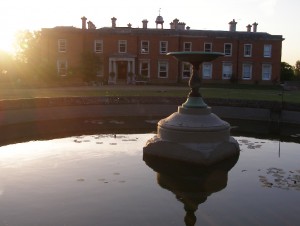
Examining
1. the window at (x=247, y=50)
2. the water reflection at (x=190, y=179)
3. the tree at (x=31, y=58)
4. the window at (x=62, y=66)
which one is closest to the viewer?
the water reflection at (x=190, y=179)

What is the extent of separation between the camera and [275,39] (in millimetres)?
45844

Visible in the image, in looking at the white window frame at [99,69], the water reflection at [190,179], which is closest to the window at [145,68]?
the white window frame at [99,69]

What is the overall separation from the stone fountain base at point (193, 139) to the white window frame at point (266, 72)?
1510 inches

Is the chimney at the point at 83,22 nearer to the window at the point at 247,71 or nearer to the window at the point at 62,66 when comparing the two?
the window at the point at 62,66

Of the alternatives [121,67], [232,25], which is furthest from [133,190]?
[232,25]

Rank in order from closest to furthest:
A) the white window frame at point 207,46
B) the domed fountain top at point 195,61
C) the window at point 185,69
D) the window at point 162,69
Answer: the domed fountain top at point 195,61 < the window at point 162,69 < the white window frame at point 207,46 < the window at point 185,69

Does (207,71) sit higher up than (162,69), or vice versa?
(162,69)

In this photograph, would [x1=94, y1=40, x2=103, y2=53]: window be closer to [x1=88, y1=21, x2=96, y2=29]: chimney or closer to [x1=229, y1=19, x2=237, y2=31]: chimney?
[x1=88, y1=21, x2=96, y2=29]: chimney

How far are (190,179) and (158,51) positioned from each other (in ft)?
124

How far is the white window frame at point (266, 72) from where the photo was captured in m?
46.2

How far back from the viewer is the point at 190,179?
8.02 m

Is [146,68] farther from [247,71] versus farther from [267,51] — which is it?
[267,51]

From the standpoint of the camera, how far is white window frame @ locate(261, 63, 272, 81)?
4623 cm

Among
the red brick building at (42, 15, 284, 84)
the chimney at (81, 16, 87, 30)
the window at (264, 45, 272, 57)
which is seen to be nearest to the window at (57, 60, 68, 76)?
the red brick building at (42, 15, 284, 84)
